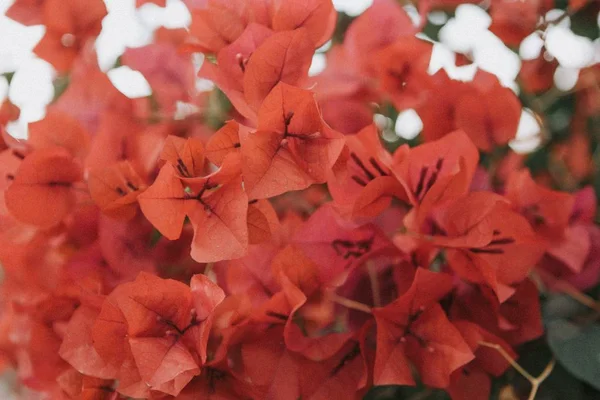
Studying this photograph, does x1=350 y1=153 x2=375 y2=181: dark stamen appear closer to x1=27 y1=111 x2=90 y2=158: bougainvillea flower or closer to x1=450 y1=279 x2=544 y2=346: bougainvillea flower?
x1=450 y1=279 x2=544 y2=346: bougainvillea flower

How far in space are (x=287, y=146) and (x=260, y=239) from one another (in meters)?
0.06

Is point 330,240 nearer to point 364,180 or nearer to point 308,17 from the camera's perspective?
point 364,180

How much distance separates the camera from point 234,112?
56cm

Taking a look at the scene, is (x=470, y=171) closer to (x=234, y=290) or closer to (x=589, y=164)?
(x=234, y=290)

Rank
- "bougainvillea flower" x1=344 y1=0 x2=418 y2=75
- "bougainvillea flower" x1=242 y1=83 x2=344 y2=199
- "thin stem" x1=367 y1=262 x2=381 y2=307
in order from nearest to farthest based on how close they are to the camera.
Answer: "bougainvillea flower" x1=242 y1=83 x2=344 y2=199
"thin stem" x1=367 y1=262 x2=381 y2=307
"bougainvillea flower" x1=344 y1=0 x2=418 y2=75

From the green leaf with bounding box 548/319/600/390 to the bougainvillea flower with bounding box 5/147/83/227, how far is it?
389 mm

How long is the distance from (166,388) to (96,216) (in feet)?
0.56

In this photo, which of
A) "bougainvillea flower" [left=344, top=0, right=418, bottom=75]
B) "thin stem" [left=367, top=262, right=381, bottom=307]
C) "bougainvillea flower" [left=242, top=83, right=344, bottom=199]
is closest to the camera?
"bougainvillea flower" [left=242, top=83, right=344, bottom=199]

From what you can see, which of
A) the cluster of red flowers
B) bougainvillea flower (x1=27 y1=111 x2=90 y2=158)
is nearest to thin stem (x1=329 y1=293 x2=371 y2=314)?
the cluster of red flowers

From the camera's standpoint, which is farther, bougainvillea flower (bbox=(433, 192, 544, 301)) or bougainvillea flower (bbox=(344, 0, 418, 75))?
bougainvillea flower (bbox=(344, 0, 418, 75))

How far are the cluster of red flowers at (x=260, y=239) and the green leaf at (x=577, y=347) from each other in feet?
0.14

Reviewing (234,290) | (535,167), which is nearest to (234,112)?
(234,290)

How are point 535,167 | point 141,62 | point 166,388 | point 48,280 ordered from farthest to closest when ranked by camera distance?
point 535,167
point 141,62
point 48,280
point 166,388

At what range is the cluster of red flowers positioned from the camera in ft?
1.17
